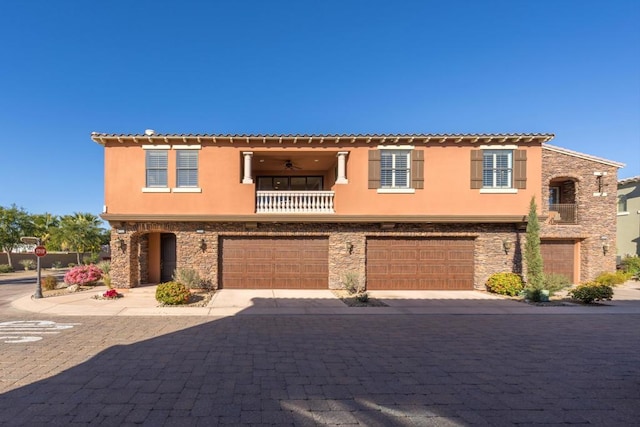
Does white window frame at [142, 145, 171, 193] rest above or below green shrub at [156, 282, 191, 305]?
above

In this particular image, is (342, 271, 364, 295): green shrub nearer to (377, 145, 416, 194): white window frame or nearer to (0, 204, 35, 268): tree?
(377, 145, 416, 194): white window frame

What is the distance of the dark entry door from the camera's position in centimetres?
1518

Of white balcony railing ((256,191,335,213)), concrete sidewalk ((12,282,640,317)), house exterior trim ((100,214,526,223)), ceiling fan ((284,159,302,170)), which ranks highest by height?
ceiling fan ((284,159,302,170))

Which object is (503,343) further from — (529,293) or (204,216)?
(204,216)

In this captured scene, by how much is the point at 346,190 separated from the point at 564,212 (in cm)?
1450

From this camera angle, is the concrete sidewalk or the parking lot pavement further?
the concrete sidewalk

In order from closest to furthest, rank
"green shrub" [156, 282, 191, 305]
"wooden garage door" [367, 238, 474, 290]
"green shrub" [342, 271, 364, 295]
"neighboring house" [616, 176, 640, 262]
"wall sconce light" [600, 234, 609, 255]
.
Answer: "green shrub" [156, 282, 191, 305] < "green shrub" [342, 271, 364, 295] < "wooden garage door" [367, 238, 474, 290] < "wall sconce light" [600, 234, 609, 255] < "neighboring house" [616, 176, 640, 262]

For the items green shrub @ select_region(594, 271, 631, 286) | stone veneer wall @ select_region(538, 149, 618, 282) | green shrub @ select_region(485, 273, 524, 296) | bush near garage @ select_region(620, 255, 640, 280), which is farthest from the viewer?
bush near garage @ select_region(620, 255, 640, 280)

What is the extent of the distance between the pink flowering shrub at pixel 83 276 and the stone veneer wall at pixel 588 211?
79.8 ft

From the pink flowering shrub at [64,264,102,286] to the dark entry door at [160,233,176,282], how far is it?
3.06m

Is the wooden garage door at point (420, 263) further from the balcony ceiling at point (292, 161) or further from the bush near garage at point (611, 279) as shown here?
the bush near garage at point (611, 279)

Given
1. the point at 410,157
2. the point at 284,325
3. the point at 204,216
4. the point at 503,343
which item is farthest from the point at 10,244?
the point at 503,343

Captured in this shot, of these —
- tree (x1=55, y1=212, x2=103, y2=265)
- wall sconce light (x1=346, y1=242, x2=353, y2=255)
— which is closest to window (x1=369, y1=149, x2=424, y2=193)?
wall sconce light (x1=346, y1=242, x2=353, y2=255)

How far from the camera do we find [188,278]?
42.2 ft
